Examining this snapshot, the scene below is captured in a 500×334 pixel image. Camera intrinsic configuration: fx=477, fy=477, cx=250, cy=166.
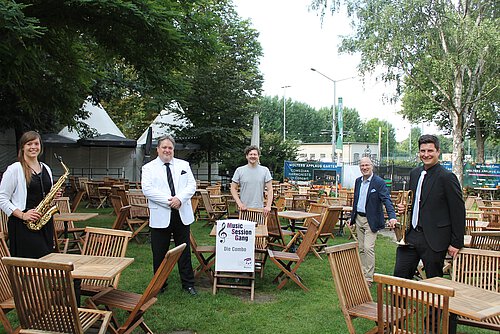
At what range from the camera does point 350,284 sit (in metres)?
3.97

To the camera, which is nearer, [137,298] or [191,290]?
[137,298]

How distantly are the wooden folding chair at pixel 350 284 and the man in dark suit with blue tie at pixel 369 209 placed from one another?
2.37 metres

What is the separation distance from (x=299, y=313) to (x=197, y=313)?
3.70ft

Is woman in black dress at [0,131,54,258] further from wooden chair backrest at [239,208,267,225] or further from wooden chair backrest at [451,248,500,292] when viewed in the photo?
wooden chair backrest at [451,248,500,292]

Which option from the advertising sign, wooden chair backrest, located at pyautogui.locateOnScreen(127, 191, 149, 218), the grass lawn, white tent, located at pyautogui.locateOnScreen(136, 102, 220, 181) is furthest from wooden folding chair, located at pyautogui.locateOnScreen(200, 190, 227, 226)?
white tent, located at pyautogui.locateOnScreen(136, 102, 220, 181)

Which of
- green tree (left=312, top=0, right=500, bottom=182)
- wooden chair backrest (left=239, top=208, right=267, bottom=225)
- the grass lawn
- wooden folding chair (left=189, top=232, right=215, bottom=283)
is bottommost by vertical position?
the grass lawn

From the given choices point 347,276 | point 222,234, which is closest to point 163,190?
point 222,234

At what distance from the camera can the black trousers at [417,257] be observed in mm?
4074

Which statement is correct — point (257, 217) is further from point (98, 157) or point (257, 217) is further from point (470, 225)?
point (98, 157)

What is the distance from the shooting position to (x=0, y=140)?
21.4 metres

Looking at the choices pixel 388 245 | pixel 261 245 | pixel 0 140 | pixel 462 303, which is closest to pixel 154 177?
pixel 261 245

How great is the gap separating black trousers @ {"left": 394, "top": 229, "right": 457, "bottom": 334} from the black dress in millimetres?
3237

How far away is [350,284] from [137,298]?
1.82 metres

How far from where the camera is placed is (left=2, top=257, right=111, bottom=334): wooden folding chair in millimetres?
2993
